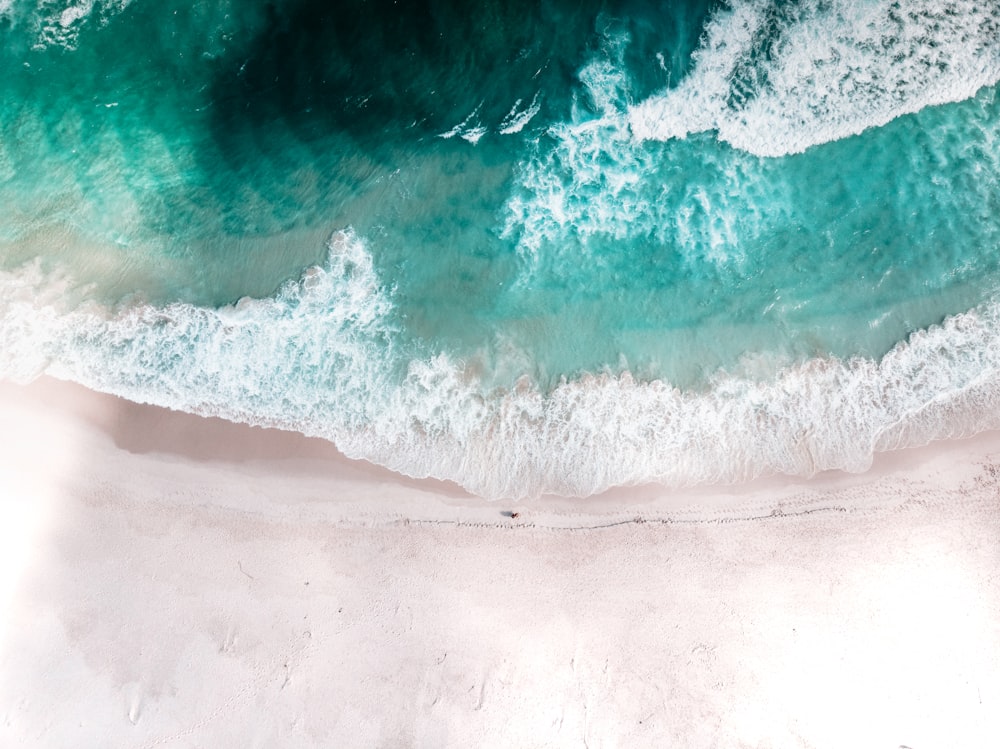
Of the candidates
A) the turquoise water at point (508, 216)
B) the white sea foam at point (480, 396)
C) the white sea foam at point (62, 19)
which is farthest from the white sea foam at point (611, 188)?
the white sea foam at point (62, 19)

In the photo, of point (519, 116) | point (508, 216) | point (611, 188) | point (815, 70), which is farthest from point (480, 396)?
point (815, 70)

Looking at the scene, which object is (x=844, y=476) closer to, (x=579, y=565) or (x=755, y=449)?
(x=755, y=449)

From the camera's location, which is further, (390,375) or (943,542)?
(390,375)

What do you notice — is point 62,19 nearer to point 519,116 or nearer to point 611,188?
point 519,116

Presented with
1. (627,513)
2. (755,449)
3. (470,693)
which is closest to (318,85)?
(627,513)

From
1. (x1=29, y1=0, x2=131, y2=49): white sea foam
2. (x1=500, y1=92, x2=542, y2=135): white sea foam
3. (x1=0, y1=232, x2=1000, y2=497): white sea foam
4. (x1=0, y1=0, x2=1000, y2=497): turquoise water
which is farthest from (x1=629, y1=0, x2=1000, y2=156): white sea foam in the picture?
(x1=29, y1=0, x2=131, y2=49): white sea foam

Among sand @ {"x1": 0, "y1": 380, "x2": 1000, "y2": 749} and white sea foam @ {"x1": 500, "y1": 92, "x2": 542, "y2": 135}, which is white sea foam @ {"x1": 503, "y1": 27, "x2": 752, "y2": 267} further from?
sand @ {"x1": 0, "y1": 380, "x2": 1000, "y2": 749}

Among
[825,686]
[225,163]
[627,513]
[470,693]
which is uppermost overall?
[225,163]
